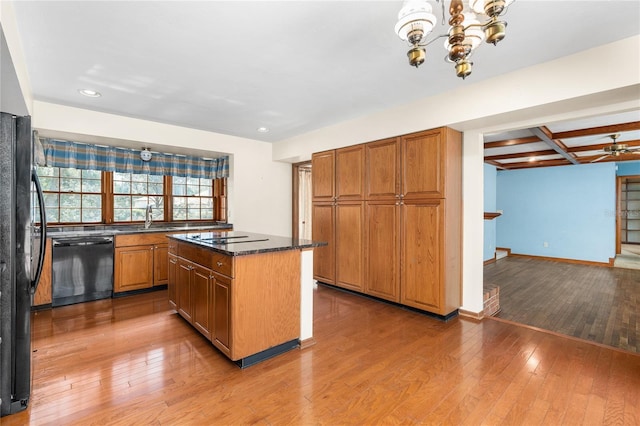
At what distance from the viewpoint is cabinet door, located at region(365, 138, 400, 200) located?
11.8ft

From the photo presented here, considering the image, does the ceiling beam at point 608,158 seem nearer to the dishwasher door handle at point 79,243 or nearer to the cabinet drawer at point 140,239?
the cabinet drawer at point 140,239

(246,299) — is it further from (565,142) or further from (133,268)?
(565,142)

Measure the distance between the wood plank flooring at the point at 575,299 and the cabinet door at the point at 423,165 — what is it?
1.75 m

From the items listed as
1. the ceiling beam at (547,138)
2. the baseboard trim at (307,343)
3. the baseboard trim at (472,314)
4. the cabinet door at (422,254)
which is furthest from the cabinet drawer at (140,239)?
the ceiling beam at (547,138)

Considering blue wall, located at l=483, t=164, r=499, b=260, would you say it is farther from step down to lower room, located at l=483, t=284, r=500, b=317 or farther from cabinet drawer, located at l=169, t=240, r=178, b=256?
cabinet drawer, located at l=169, t=240, r=178, b=256

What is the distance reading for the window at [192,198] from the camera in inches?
200

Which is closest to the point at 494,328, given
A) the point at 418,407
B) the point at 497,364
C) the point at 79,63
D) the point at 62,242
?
the point at 497,364

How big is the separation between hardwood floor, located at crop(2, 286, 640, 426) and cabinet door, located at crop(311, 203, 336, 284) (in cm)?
141

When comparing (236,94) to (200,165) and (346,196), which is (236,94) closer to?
(346,196)

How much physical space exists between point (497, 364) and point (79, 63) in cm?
411

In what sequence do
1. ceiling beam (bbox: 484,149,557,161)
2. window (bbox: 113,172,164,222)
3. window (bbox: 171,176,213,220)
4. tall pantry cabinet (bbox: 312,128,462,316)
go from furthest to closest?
ceiling beam (bbox: 484,149,557,161) → window (bbox: 171,176,213,220) → window (bbox: 113,172,164,222) → tall pantry cabinet (bbox: 312,128,462,316)

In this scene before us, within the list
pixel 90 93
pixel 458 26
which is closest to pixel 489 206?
pixel 458 26

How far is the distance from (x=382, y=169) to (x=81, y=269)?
153 inches

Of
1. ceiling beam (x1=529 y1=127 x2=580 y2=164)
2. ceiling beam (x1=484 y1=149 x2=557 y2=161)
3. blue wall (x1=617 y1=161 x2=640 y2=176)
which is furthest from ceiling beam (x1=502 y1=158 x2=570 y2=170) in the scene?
blue wall (x1=617 y1=161 x2=640 y2=176)
